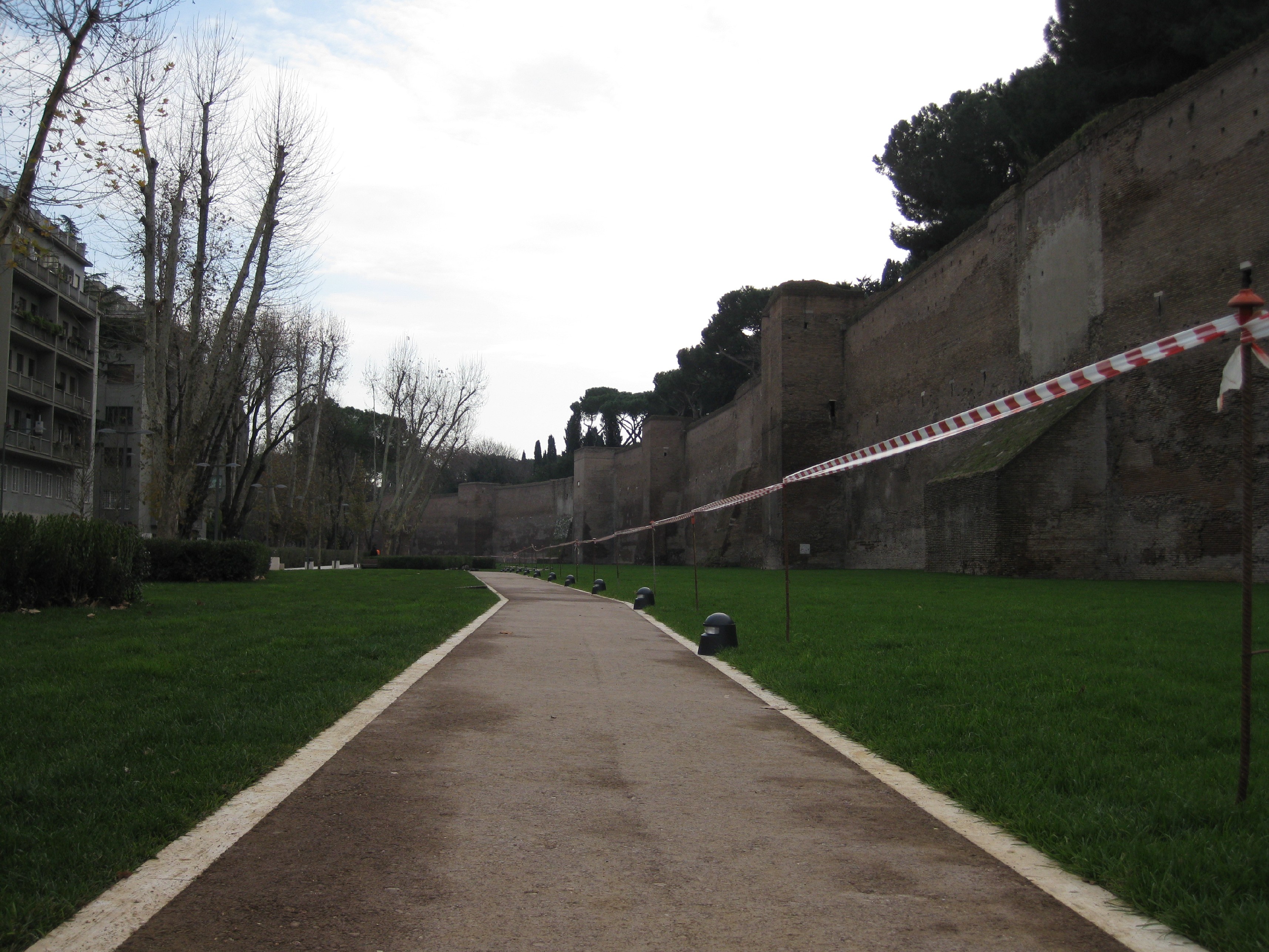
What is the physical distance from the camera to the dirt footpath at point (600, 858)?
9.37 ft

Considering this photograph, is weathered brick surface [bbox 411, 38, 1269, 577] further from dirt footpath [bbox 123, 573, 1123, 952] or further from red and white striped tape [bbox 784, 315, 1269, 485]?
dirt footpath [bbox 123, 573, 1123, 952]

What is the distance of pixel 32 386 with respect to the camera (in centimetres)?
4347

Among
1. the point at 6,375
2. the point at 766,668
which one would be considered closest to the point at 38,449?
the point at 6,375

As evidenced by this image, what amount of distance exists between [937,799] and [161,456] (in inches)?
897

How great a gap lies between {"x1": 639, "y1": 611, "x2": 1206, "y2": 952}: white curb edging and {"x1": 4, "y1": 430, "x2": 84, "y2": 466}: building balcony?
40996 mm

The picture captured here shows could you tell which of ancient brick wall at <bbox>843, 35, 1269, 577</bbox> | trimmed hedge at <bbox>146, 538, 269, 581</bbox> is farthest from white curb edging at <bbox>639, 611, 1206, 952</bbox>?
A: trimmed hedge at <bbox>146, 538, 269, 581</bbox>

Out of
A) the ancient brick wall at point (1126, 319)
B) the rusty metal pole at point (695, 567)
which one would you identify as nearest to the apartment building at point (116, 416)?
the rusty metal pole at point (695, 567)

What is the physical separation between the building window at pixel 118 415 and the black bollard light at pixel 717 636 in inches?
2164

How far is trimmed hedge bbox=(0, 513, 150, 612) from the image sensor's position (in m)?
12.7

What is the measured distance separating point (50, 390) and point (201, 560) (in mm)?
28451

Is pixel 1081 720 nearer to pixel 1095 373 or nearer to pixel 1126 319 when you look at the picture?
pixel 1095 373

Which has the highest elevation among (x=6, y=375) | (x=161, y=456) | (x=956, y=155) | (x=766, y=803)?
(x=956, y=155)

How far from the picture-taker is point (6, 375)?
37.1 meters

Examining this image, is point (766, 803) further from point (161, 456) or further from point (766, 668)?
point (161, 456)
